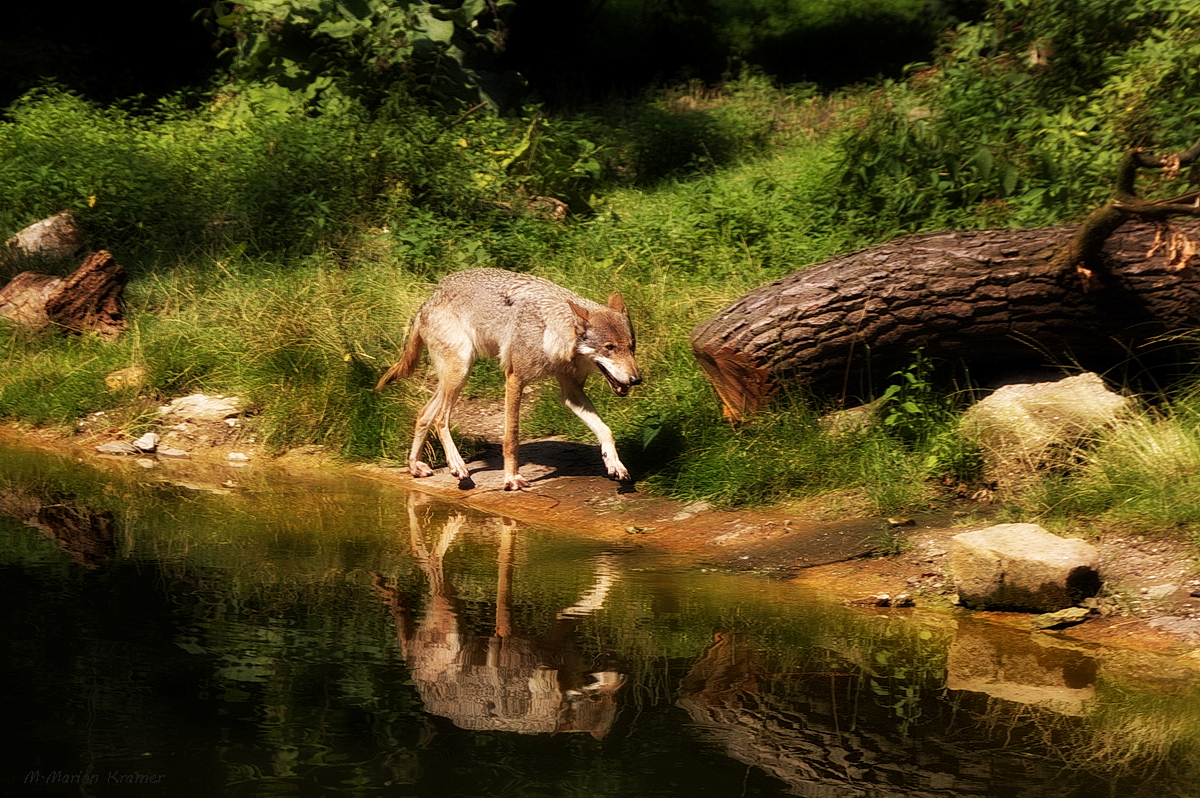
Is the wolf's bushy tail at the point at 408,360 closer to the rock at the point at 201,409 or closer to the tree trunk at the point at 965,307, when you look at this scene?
the rock at the point at 201,409

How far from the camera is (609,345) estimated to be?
26.2 ft

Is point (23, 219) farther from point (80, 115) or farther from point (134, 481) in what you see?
point (134, 481)

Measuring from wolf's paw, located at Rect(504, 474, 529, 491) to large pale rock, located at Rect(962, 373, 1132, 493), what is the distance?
319 cm

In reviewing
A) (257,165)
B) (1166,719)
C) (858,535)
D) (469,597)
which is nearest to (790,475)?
(858,535)

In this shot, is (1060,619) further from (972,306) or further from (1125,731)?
(972,306)

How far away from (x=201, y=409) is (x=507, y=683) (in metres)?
6.26

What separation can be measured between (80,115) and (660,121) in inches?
322

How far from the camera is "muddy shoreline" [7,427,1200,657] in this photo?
557 centimetres

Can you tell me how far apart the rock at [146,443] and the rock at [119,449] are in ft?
0.11

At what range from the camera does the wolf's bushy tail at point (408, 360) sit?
8977mm

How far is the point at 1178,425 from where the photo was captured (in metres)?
6.84

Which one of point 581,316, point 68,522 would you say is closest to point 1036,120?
point 581,316

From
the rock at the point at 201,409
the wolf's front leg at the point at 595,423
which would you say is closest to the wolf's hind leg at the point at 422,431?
the wolf's front leg at the point at 595,423

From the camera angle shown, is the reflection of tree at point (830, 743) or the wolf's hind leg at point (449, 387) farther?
the wolf's hind leg at point (449, 387)
